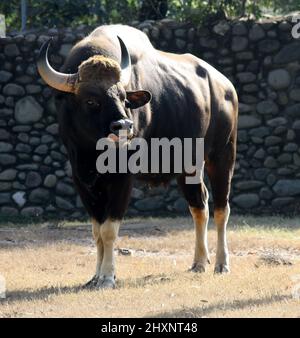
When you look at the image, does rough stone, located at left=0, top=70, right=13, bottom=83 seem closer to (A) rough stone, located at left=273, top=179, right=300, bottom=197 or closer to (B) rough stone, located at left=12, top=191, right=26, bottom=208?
(B) rough stone, located at left=12, top=191, right=26, bottom=208

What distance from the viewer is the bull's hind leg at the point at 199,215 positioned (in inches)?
408

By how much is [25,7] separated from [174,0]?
3198 mm

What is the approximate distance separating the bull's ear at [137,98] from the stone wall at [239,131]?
5761 millimetres

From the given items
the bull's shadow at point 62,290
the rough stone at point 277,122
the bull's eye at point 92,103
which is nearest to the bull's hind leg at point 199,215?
the bull's shadow at point 62,290

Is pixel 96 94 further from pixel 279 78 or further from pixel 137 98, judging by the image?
pixel 279 78

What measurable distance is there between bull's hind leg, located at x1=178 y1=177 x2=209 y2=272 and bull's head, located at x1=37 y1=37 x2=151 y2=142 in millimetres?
1607

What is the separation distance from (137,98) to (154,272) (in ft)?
6.53

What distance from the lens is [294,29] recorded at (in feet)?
48.3

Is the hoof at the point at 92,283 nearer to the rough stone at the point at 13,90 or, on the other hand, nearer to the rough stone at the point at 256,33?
the rough stone at the point at 13,90

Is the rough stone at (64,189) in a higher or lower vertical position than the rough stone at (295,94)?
lower

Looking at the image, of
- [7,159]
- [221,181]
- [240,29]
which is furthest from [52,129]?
[221,181]

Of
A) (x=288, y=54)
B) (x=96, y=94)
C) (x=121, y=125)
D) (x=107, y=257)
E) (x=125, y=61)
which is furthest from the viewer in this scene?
(x=288, y=54)

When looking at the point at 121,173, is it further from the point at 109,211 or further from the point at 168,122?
the point at 168,122

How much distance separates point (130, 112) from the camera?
9.10 m
